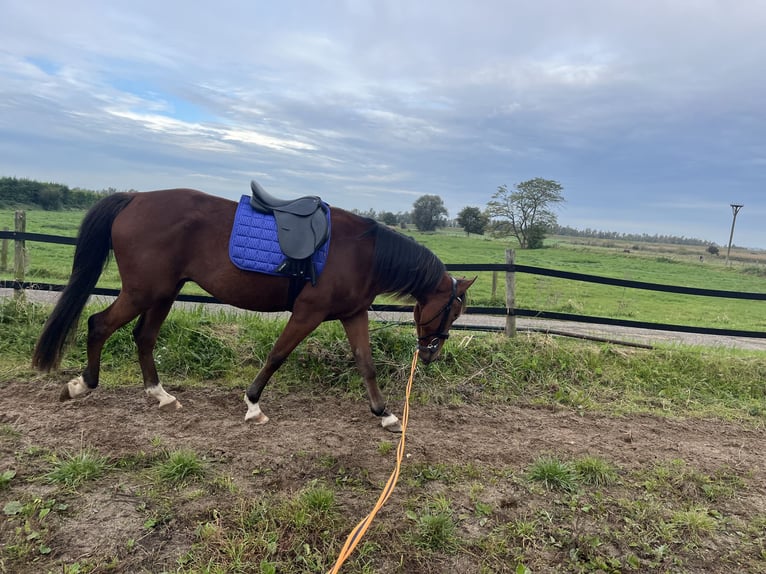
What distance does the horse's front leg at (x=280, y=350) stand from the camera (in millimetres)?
3727

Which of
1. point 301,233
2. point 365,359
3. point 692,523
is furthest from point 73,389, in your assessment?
point 692,523

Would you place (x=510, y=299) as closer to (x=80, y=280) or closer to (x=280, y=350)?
(x=280, y=350)

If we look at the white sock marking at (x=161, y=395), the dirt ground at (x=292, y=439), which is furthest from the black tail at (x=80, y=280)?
the white sock marking at (x=161, y=395)

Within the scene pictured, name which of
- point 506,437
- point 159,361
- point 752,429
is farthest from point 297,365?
point 752,429

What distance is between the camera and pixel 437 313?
4.05 meters

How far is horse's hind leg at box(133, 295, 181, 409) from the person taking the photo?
3965 mm

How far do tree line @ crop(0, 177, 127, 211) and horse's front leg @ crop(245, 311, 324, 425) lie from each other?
3146 centimetres

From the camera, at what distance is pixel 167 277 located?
369 centimetres

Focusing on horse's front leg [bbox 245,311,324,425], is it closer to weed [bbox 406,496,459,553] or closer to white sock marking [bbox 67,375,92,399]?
white sock marking [bbox 67,375,92,399]

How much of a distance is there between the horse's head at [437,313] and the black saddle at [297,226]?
1.10 m

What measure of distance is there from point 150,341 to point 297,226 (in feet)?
5.70

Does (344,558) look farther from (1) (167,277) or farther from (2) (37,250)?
(2) (37,250)

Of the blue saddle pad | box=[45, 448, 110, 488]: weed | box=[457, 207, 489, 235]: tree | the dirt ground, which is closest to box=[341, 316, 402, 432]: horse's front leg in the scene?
the dirt ground

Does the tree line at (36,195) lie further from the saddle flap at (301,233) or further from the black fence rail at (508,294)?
the saddle flap at (301,233)
